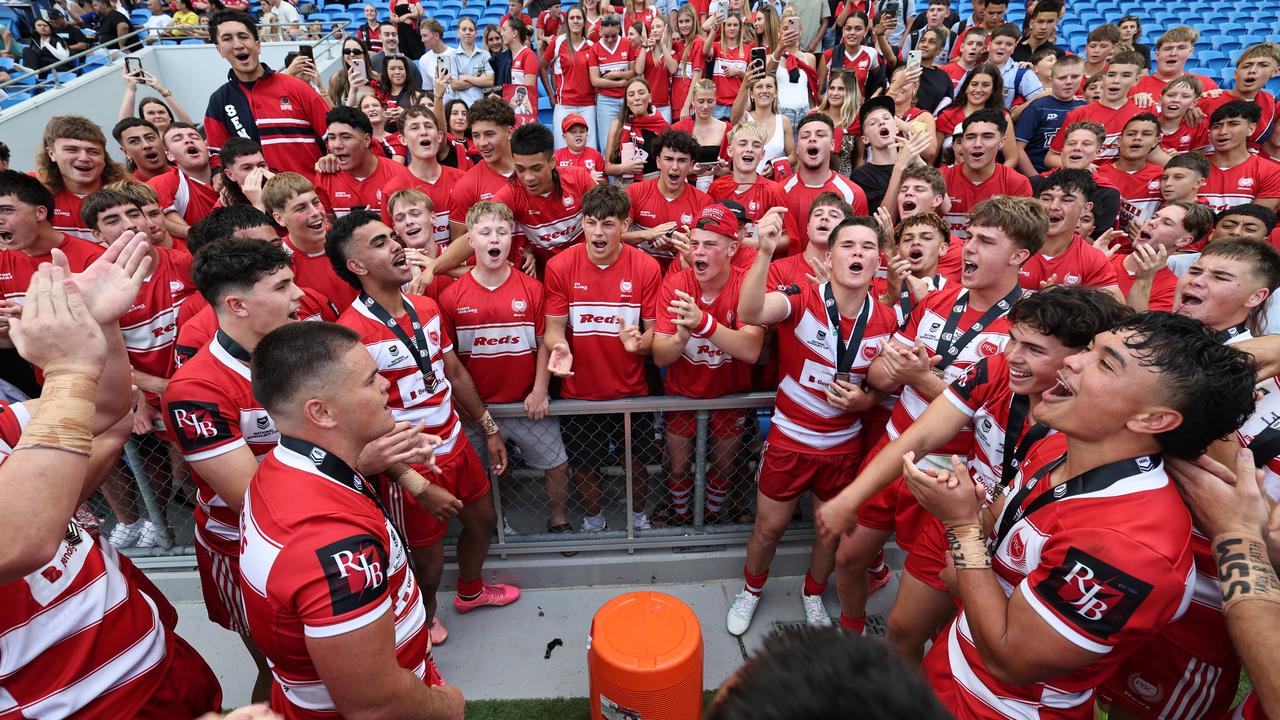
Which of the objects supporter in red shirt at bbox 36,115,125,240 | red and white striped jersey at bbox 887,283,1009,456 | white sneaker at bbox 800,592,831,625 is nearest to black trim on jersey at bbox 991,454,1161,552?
red and white striped jersey at bbox 887,283,1009,456

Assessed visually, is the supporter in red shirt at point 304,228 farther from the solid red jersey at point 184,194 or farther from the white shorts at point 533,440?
the solid red jersey at point 184,194

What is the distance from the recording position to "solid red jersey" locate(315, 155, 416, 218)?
533 centimetres

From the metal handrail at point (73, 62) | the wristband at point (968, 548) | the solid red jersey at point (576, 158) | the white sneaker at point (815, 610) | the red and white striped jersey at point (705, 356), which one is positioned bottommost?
the white sneaker at point (815, 610)

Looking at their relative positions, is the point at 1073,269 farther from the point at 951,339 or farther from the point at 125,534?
the point at 125,534

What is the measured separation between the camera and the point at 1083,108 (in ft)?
22.1

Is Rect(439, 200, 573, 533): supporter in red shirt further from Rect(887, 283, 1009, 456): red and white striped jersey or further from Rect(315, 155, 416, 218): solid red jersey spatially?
Rect(887, 283, 1009, 456): red and white striped jersey

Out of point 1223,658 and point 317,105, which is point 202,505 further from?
point 317,105

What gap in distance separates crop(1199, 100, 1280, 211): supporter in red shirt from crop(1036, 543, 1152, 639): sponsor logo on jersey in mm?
5835

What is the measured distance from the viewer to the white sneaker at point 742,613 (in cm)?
374

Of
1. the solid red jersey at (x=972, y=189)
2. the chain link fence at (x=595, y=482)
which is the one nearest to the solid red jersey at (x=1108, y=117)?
the solid red jersey at (x=972, y=189)

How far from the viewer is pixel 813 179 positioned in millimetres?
5195

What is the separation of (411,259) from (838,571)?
3.15 metres

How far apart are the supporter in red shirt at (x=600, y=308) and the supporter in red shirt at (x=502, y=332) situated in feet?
0.46

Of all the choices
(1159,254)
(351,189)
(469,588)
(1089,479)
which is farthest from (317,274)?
(1159,254)
